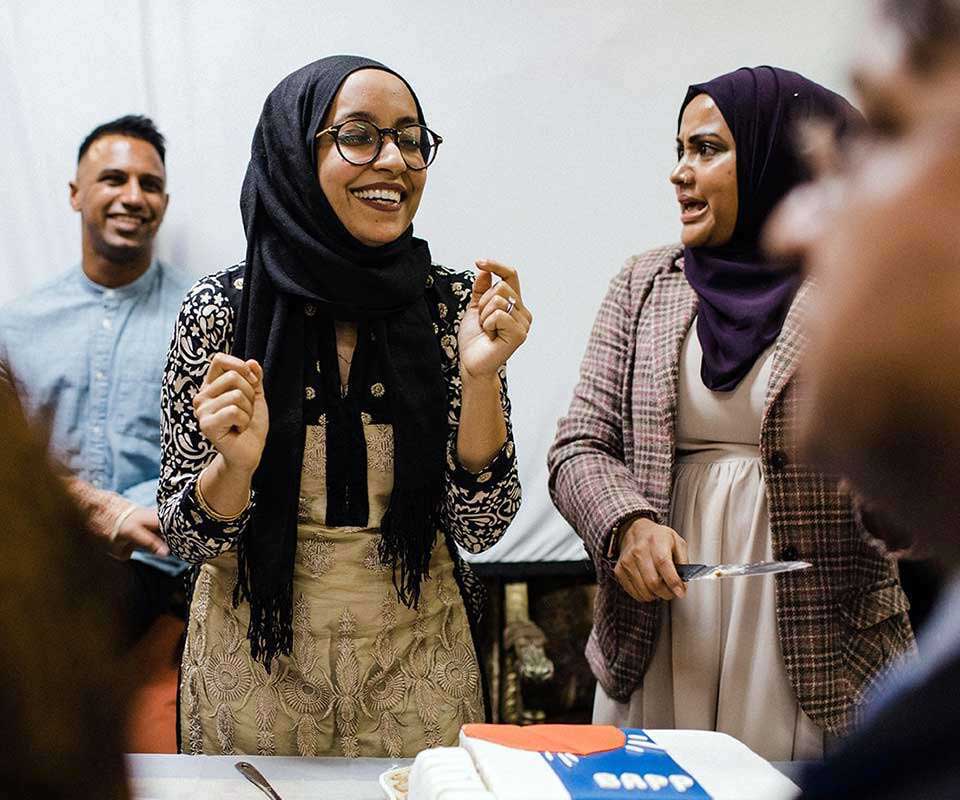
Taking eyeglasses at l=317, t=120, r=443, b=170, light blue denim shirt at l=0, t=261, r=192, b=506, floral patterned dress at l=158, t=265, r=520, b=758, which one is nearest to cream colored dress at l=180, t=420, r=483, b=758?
floral patterned dress at l=158, t=265, r=520, b=758

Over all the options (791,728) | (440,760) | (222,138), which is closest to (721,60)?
(222,138)

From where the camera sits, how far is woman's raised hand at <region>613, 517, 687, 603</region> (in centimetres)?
144

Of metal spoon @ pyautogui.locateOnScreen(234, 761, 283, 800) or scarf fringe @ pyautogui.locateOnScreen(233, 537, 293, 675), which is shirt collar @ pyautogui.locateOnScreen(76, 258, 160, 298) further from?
metal spoon @ pyautogui.locateOnScreen(234, 761, 283, 800)

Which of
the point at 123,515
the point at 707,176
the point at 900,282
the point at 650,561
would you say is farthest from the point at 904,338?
the point at 123,515

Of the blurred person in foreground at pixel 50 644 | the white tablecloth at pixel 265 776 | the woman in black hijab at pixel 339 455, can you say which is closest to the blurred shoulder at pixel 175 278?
the woman in black hijab at pixel 339 455

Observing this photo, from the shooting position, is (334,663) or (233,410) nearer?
(233,410)

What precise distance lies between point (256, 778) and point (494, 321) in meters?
0.65

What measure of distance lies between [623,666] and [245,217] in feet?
2.98

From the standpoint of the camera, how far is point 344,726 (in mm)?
1458

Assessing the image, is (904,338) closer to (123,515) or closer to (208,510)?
(208,510)

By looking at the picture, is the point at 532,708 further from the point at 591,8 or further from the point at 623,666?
the point at 591,8

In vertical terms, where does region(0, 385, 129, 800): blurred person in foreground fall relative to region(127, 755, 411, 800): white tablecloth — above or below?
above

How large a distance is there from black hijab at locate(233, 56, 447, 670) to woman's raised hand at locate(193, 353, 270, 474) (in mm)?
141

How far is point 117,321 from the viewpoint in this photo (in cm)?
237
